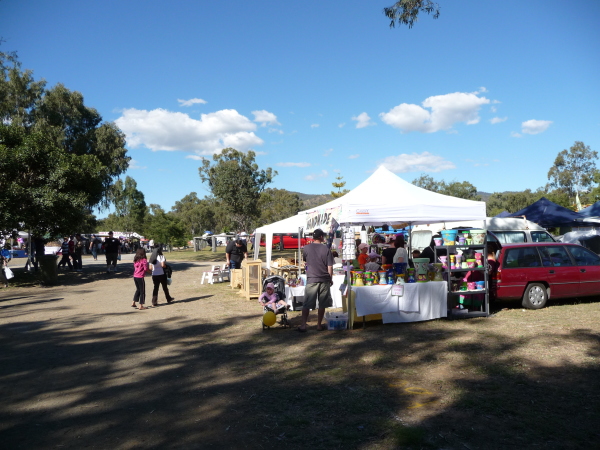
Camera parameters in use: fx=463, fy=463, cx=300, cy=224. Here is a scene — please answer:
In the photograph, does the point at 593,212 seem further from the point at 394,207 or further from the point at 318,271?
the point at 318,271

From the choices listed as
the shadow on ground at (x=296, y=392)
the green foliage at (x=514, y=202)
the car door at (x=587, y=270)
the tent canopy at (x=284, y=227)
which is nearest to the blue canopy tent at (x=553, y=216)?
the car door at (x=587, y=270)

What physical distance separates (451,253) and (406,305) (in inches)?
57.6

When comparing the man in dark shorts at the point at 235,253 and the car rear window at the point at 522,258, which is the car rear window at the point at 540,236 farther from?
the man in dark shorts at the point at 235,253

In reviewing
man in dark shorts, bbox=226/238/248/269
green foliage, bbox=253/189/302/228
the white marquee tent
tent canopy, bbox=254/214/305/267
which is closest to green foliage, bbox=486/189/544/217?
green foliage, bbox=253/189/302/228

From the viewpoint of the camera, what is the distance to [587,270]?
9.90 m

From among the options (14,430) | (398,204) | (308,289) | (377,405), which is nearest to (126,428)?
(14,430)

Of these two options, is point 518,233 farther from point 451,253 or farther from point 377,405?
point 377,405

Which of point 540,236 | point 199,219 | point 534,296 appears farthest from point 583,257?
point 199,219

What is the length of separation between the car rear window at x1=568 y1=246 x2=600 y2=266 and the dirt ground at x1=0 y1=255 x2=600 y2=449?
1.05 m

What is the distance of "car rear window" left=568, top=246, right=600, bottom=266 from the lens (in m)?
9.96

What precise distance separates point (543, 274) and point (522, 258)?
547 millimetres

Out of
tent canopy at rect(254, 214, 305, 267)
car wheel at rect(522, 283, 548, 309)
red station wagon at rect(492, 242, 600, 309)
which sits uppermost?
tent canopy at rect(254, 214, 305, 267)

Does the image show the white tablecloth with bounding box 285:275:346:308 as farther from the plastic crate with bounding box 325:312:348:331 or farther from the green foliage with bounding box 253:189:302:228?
the green foliage with bounding box 253:189:302:228

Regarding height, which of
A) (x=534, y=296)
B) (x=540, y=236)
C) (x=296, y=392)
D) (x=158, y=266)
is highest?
(x=540, y=236)
